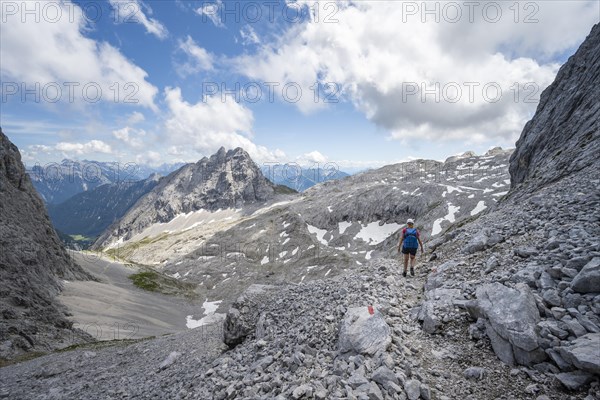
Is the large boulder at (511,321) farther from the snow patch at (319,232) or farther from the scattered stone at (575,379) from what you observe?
the snow patch at (319,232)

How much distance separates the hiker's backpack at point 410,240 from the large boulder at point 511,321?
6972 mm

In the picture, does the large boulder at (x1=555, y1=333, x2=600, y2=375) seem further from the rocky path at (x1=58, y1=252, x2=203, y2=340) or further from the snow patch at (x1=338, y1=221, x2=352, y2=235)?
the snow patch at (x1=338, y1=221, x2=352, y2=235)

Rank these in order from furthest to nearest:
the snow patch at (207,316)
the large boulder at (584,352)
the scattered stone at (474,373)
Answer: the snow patch at (207,316)
the scattered stone at (474,373)
the large boulder at (584,352)

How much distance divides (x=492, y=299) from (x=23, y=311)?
73.6 metres

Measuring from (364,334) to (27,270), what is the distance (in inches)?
3728

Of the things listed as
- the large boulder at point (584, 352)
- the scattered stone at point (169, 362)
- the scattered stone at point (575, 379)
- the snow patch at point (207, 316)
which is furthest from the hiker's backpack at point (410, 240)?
the snow patch at point (207, 316)

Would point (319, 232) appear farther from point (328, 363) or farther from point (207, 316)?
point (328, 363)

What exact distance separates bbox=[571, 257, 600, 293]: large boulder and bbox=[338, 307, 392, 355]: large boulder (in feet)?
19.4

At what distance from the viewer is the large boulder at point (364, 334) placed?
10.4 meters

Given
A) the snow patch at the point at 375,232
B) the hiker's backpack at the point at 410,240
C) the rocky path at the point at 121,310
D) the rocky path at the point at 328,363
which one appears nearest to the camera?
the rocky path at the point at 328,363

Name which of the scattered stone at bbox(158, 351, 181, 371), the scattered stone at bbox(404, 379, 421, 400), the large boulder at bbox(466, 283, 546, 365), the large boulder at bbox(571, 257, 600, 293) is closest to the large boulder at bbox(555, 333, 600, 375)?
the large boulder at bbox(466, 283, 546, 365)

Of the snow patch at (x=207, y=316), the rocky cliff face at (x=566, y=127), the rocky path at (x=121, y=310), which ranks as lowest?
the snow patch at (x=207, y=316)

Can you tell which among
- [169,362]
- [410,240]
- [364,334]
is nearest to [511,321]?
[364,334]

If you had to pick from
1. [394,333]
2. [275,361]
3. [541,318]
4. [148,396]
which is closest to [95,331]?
[148,396]
